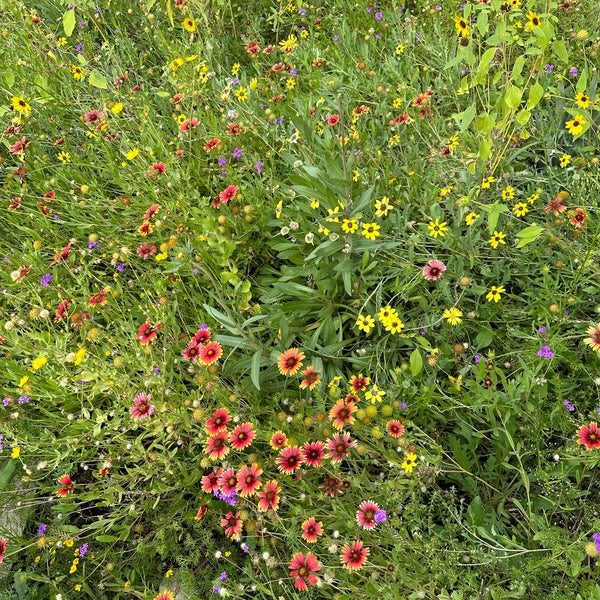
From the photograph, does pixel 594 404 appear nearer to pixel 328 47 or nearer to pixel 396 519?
pixel 396 519

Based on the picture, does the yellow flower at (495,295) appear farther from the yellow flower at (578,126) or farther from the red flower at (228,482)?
the red flower at (228,482)

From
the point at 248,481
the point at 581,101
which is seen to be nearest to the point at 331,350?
the point at 248,481

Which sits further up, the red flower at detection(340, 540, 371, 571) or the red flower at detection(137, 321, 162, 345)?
the red flower at detection(137, 321, 162, 345)

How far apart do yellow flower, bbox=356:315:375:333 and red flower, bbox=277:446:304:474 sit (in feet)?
1.90

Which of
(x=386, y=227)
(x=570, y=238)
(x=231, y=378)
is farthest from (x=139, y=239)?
(x=570, y=238)

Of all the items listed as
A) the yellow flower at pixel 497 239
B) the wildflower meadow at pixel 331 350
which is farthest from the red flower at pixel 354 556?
the yellow flower at pixel 497 239

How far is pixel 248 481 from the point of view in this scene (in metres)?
1.62

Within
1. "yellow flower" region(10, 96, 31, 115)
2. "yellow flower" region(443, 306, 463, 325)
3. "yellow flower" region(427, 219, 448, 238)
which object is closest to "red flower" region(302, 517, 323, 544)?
"yellow flower" region(443, 306, 463, 325)

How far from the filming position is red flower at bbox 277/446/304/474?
167cm

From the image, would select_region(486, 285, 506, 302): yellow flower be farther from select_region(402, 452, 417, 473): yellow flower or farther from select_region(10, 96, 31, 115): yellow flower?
select_region(10, 96, 31, 115): yellow flower

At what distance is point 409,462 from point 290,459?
15.9 inches

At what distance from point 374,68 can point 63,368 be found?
8.52ft

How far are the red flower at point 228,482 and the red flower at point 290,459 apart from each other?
0.17 m

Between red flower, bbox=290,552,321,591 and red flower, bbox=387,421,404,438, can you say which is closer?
red flower, bbox=290,552,321,591
